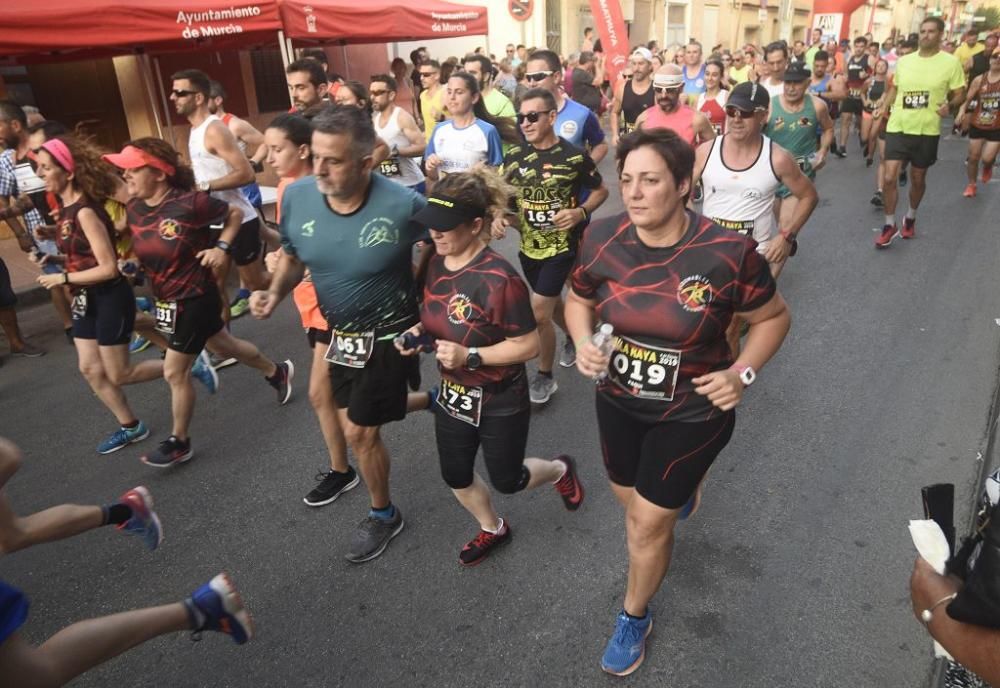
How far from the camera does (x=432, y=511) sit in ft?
11.7

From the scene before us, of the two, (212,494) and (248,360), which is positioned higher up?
(248,360)

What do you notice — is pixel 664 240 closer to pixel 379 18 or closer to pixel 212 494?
pixel 212 494

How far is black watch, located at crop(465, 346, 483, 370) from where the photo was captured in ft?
8.52

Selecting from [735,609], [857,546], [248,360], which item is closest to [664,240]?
[735,609]

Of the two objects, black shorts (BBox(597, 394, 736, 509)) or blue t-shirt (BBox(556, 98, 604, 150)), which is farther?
blue t-shirt (BBox(556, 98, 604, 150))

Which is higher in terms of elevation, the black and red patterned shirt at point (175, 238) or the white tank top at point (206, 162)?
the white tank top at point (206, 162)

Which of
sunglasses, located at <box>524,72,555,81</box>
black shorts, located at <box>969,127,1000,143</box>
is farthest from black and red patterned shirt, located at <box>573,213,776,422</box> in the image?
black shorts, located at <box>969,127,1000,143</box>

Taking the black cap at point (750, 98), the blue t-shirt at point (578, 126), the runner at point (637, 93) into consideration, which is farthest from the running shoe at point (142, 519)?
the runner at point (637, 93)

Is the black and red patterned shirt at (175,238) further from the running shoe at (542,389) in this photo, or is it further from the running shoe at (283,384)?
the running shoe at (542,389)

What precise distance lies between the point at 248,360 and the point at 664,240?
316cm

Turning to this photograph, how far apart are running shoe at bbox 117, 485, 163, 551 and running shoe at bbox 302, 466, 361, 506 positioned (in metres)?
0.72

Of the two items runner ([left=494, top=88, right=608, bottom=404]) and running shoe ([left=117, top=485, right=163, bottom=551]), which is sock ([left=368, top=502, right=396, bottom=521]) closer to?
running shoe ([left=117, top=485, right=163, bottom=551])

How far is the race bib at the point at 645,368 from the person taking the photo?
90.7 inches

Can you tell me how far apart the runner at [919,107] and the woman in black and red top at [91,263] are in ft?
23.5
